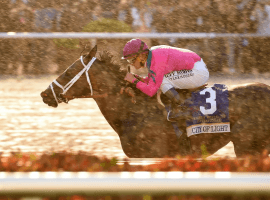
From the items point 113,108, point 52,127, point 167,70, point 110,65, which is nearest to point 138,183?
point 167,70

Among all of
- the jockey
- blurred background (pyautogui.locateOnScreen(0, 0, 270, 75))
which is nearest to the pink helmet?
the jockey

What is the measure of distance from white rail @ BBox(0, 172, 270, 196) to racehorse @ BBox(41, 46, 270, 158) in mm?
2168

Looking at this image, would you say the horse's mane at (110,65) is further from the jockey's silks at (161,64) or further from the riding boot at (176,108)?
the riding boot at (176,108)

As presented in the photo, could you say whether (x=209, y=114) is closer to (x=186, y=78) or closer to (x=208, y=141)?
(x=208, y=141)

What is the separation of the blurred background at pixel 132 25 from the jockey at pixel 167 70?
28.7ft

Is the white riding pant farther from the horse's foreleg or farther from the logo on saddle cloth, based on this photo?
the horse's foreleg

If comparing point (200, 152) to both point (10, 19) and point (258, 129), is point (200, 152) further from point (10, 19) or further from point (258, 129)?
point (10, 19)

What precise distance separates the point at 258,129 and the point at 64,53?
A: 995cm

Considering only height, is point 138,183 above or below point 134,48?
above

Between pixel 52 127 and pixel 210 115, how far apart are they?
3.68 metres

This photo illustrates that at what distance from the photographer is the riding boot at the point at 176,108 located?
11.2 feet

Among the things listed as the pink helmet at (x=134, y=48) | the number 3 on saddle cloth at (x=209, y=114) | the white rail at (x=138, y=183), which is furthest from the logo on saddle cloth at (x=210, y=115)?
the white rail at (x=138, y=183)

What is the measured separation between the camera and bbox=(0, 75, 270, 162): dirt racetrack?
510 centimetres

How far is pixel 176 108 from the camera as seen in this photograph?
3.44 metres
